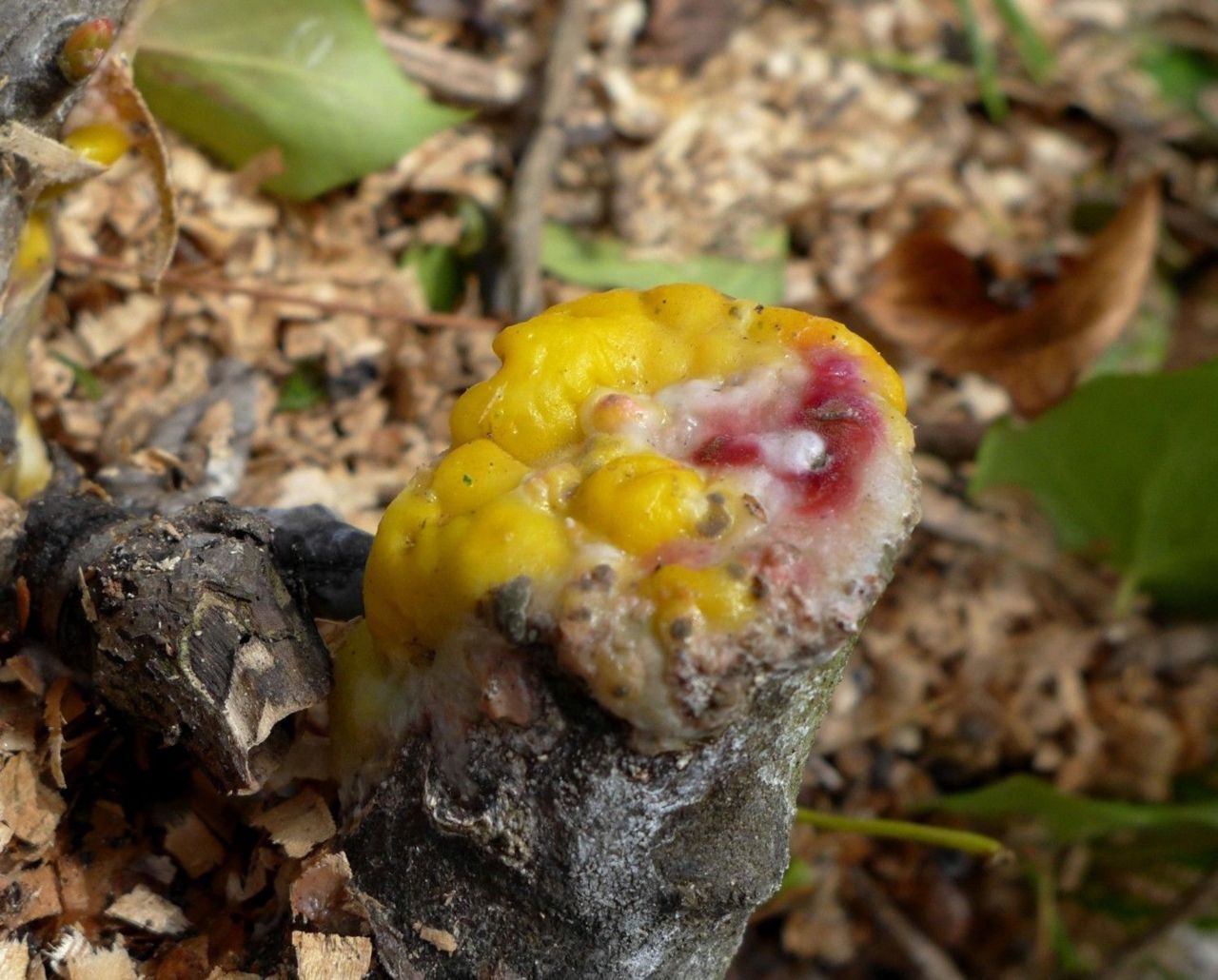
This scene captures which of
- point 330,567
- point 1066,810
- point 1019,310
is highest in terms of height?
point 330,567

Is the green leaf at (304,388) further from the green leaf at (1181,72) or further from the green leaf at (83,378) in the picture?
the green leaf at (1181,72)

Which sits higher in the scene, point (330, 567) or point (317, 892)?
point (330, 567)

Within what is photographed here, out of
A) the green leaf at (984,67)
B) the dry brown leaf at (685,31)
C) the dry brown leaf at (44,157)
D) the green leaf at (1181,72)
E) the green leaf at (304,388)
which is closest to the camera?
the dry brown leaf at (44,157)

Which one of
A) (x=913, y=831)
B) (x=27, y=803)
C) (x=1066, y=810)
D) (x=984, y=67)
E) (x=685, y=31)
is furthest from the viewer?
(x=984, y=67)

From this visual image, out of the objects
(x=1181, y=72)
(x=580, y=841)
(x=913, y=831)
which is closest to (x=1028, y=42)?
(x=1181, y=72)

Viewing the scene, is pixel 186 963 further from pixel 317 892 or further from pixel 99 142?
pixel 99 142

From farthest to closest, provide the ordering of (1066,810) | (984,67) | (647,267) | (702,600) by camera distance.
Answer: (984,67) → (647,267) → (1066,810) → (702,600)

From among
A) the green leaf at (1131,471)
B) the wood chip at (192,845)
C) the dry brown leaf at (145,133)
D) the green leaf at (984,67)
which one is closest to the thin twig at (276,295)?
the dry brown leaf at (145,133)

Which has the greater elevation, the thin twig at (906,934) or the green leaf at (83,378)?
the green leaf at (83,378)

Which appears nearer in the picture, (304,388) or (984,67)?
(304,388)
